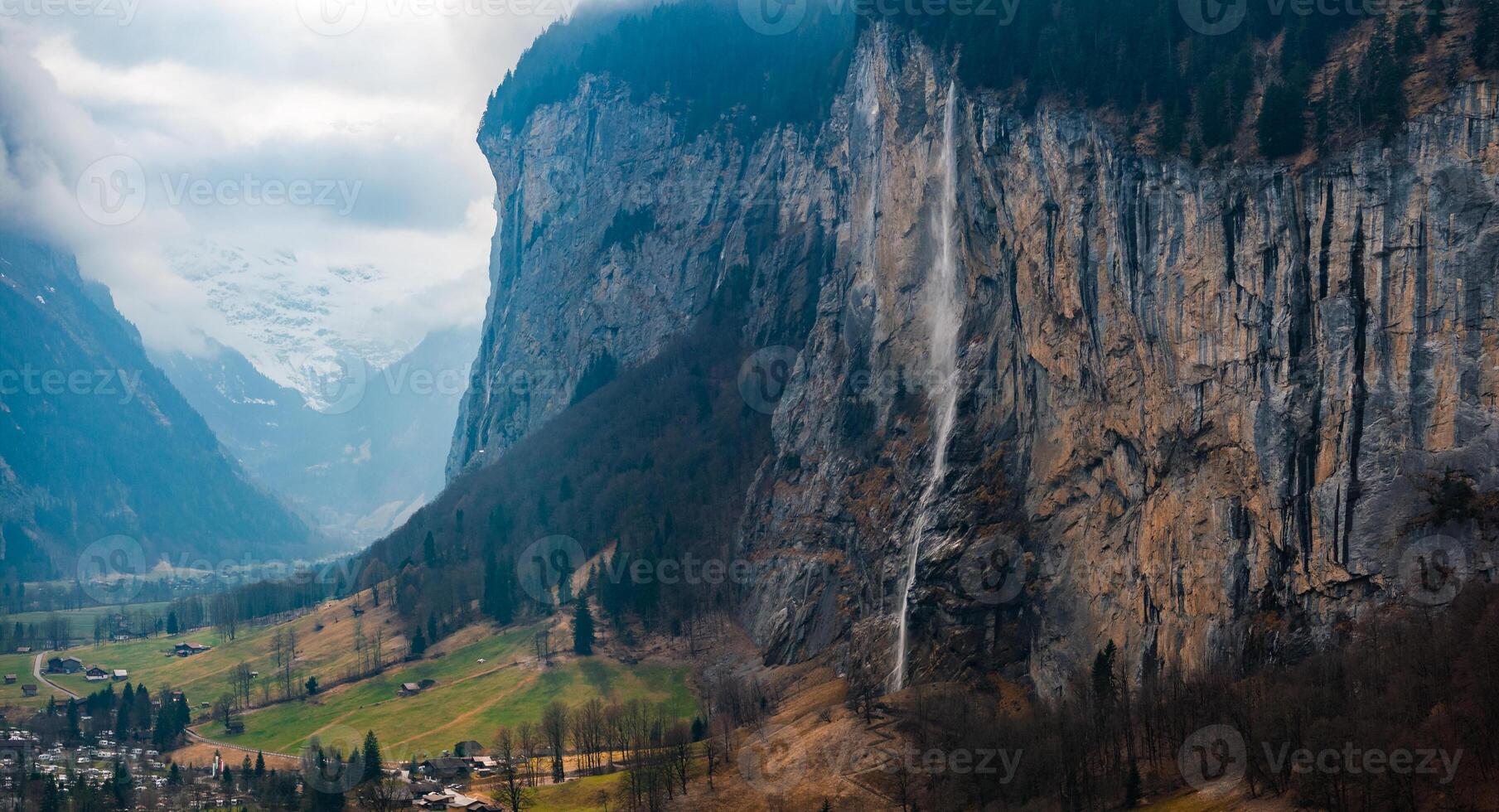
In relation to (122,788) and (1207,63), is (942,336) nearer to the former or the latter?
(1207,63)

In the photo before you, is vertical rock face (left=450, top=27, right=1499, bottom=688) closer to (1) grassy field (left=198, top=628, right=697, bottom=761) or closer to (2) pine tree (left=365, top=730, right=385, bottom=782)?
(1) grassy field (left=198, top=628, right=697, bottom=761)

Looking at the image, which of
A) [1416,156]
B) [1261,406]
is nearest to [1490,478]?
[1261,406]

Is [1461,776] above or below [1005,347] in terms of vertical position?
below

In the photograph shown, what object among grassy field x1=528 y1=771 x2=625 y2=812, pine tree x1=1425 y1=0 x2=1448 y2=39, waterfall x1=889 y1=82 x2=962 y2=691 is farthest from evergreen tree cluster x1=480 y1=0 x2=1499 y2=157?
grassy field x1=528 y1=771 x2=625 y2=812

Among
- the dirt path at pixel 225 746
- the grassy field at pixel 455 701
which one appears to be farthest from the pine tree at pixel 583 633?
the dirt path at pixel 225 746

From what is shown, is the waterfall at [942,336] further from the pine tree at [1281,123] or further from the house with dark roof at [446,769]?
the house with dark roof at [446,769]

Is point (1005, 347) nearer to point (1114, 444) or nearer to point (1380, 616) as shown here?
point (1114, 444)
